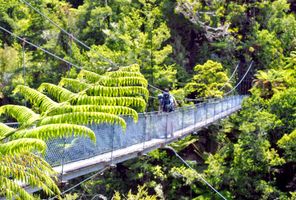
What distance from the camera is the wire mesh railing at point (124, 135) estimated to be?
4326 mm

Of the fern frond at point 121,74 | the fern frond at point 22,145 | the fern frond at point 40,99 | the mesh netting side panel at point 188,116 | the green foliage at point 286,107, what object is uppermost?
the fern frond at point 121,74

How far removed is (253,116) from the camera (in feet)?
42.5

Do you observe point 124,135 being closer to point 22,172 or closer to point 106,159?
point 106,159

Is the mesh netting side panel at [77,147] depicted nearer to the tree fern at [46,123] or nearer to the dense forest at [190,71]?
the tree fern at [46,123]

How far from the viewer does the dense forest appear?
1268 cm

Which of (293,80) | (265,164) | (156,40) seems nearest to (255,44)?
(293,80)

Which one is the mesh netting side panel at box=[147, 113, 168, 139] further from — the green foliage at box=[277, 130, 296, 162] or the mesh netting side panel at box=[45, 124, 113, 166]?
the green foliage at box=[277, 130, 296, 162]

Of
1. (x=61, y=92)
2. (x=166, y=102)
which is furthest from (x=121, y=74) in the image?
(x=166, y=102)

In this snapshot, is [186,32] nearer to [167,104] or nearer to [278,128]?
[278,128]

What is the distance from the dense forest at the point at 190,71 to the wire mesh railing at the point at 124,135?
1.46 meters

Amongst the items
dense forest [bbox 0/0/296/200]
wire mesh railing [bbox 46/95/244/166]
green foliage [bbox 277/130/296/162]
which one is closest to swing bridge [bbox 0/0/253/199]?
wire mesh railing [bbox 46/95/244/166]

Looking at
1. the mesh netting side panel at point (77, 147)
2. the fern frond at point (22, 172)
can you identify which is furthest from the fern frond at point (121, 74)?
the mesh netting side panel at point (77, 147)

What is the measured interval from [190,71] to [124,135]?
41.3 ft

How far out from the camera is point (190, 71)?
1803cm
